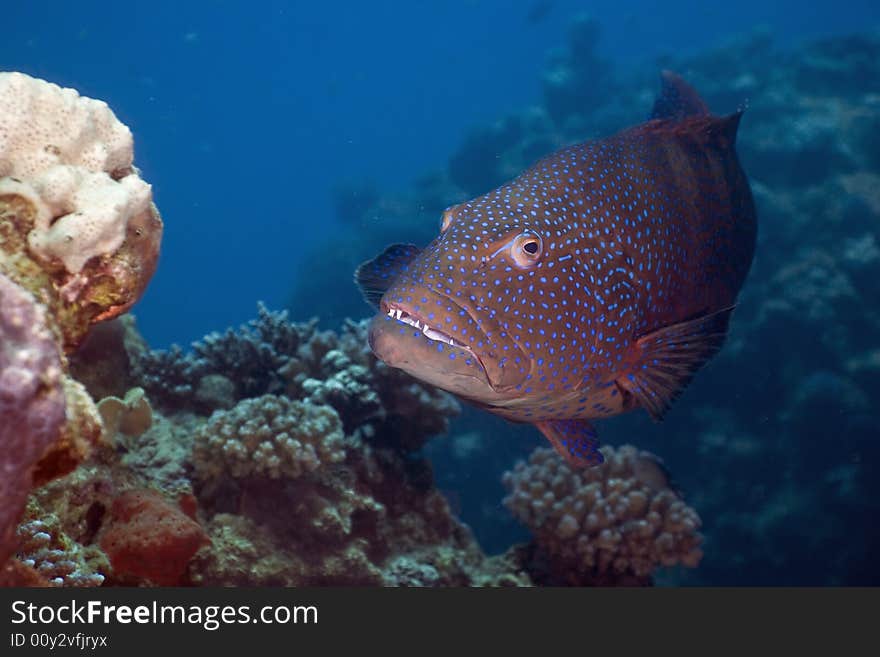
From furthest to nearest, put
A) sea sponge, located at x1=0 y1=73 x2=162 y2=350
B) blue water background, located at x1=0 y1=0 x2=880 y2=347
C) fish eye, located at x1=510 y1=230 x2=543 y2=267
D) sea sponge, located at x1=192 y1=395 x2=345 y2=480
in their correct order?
blue water background, located at x1=0 y1=0 x2=880 y2=347 < sea sponge, located at x1=192 y1=395 x2=345 y2=480 < fish eye, located at x1=510 y1=230 x2=543 y2=267 < sea sponge, located at x1=0 y1=73 x2=162 y2=350

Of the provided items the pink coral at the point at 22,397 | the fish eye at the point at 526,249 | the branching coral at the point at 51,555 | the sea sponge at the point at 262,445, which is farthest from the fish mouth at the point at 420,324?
the sea sponge at the point at 262,445

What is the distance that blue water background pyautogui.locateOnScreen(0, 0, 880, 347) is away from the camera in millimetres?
79312

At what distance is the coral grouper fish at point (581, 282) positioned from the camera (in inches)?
117

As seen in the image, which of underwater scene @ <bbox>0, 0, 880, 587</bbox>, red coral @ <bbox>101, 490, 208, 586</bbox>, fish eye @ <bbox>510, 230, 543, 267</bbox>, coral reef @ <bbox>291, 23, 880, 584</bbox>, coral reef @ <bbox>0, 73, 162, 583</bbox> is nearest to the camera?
coral reef @ <bbox>0, 73, 162, 583</bbox>

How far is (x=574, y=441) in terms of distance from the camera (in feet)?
13.1

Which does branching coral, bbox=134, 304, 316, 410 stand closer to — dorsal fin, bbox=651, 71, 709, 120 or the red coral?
the red coral

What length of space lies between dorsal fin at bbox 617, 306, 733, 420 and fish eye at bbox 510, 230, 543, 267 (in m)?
1.01

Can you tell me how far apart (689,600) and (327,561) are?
2.74 m

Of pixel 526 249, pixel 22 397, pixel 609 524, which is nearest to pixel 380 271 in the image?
pixel 526 249

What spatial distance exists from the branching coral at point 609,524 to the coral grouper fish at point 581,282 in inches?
91.7

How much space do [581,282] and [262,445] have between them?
2.82 meters

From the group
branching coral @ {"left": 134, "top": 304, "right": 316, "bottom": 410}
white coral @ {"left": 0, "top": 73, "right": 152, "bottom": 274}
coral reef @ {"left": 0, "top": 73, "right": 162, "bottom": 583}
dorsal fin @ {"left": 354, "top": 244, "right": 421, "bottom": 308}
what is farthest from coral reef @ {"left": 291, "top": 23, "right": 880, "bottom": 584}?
white coral @ {"left": 0, "top": 73, "right": 152, "bottom": 274}

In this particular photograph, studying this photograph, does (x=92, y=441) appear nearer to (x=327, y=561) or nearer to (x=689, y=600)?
(x=327, y=561)

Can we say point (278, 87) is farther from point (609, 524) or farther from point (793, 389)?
point (609, 524)
